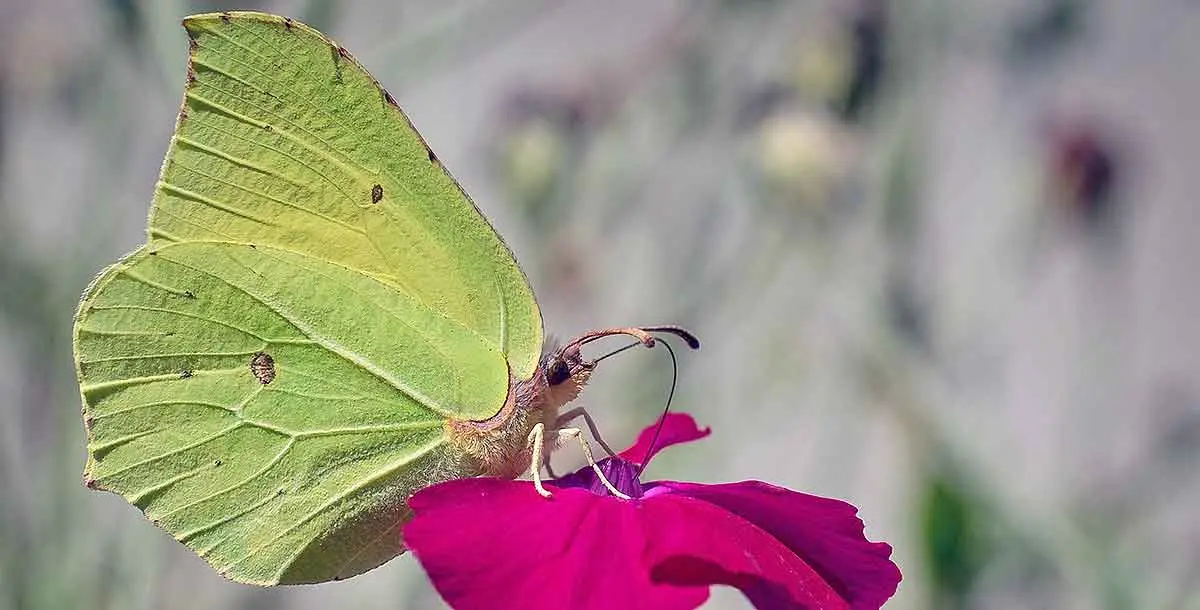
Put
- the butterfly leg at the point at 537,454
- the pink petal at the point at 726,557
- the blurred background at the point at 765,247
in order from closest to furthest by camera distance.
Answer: the pink petal at the point at 726,557 → the butterfly leg at the point at 537,454 → the blurred background at the point at 765,247

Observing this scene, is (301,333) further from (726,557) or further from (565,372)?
(726,557)

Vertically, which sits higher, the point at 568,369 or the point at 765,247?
the point at 568,369

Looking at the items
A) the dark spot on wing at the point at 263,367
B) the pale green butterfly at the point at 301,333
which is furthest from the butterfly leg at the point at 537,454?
the dark spot on wing at the point at 263,367

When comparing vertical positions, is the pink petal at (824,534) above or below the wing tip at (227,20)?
below

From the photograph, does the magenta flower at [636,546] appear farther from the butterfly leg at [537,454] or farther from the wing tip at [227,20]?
the wing tip at [227,20]

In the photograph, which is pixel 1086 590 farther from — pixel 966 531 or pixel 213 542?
pixel 213 542

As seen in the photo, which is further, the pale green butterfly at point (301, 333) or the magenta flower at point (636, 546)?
the pale green butterfly at point (301, 333)

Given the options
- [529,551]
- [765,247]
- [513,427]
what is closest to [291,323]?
[513,427]

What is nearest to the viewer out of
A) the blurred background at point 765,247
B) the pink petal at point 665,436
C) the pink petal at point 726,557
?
the pink petal at point 726,557
